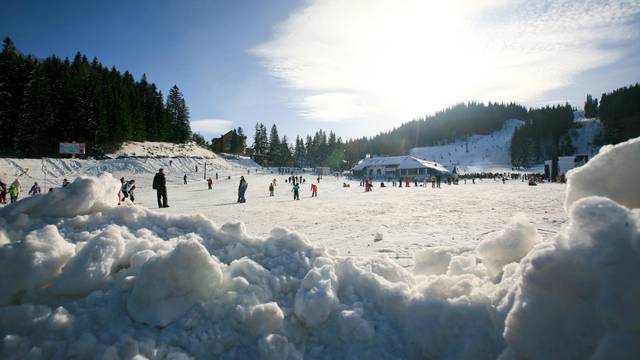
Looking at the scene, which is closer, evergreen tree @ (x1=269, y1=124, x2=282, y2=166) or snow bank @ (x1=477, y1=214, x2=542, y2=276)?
snow bank @ (x1=477, y1=214, x2=542, y2=276)

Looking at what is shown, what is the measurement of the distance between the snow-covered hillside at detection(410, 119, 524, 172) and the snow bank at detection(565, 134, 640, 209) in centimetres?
11556

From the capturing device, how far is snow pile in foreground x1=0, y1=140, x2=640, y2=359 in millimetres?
2152

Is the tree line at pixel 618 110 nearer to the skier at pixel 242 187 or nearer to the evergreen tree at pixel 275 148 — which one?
the evergreen tree at pixel 275 148

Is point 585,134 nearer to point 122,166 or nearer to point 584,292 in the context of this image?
point 122,166

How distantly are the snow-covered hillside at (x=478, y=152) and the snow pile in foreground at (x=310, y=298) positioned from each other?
11610cm

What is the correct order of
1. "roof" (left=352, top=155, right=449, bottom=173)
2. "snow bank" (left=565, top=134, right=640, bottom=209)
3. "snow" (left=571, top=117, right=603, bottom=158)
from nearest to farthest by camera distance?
"snow bank" (left=565, top=134, right=640, bottom=209)
"roof" (left=352, top=155, right=449, bottom=173)
"snow" (left=571, top=117, right=603, bottom=158)

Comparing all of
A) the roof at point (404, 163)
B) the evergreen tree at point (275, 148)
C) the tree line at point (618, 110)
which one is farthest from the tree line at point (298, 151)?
the tree line at point (618, 110)

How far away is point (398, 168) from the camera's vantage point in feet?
278

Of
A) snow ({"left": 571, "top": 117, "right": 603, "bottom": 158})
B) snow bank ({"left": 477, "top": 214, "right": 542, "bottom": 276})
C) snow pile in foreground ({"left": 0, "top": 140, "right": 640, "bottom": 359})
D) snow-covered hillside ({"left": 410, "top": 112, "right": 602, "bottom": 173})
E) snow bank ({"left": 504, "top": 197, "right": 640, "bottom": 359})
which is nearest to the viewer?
snow bank ({"left": 504, "top": 197, "right": 640, "bottom": 359})

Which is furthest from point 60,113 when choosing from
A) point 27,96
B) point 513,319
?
point 513,319

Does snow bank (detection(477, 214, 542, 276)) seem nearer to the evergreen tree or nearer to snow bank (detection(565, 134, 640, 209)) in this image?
snow bank (detection(565, 134, 640, 209))

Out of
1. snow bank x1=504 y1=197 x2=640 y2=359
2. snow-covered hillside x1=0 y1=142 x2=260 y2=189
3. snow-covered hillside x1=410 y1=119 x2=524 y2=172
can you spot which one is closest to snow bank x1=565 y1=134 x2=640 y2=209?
snow bank x1=504 y1=197 x2=640 y2=359

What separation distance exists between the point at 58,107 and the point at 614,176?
75.1m

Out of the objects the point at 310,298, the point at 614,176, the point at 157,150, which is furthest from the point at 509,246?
the point at 157,150
